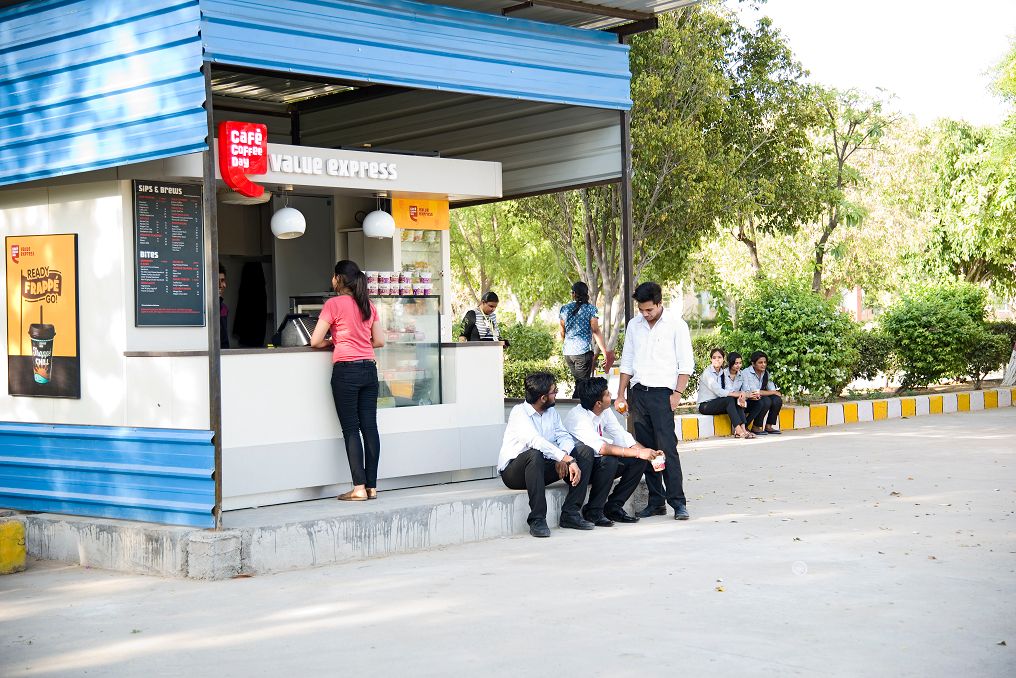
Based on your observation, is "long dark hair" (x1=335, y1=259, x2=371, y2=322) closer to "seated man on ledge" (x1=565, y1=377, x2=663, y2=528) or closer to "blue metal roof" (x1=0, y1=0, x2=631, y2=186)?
"blue metal roof" (x1=0, y1=0, x2=631, y2=186)

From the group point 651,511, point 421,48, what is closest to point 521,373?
point 651,511

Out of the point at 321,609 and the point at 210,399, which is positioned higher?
the point at 210,399

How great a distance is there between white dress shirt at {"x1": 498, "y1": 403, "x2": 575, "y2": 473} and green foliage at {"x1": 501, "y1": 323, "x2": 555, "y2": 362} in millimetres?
11666

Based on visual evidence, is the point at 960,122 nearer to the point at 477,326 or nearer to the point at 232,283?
the point at 477,326

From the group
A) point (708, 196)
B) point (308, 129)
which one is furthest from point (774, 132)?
point (308, 129)

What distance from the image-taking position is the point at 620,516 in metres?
8.75

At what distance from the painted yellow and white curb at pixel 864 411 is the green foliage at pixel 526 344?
18.9 feet

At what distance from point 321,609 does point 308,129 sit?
7.48m

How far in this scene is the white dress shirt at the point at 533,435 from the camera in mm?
8227

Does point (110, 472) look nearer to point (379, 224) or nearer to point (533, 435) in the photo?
point (533, 435)

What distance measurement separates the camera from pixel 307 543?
730 cm

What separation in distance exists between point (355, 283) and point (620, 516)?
2545 millimetres

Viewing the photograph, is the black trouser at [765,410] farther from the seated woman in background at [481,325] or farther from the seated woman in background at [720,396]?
the seated woman in background at [481,325]

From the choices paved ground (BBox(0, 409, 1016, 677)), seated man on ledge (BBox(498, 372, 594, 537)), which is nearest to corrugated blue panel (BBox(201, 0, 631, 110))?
seated man on ledge (BBox(498, 372, 594, 537))
